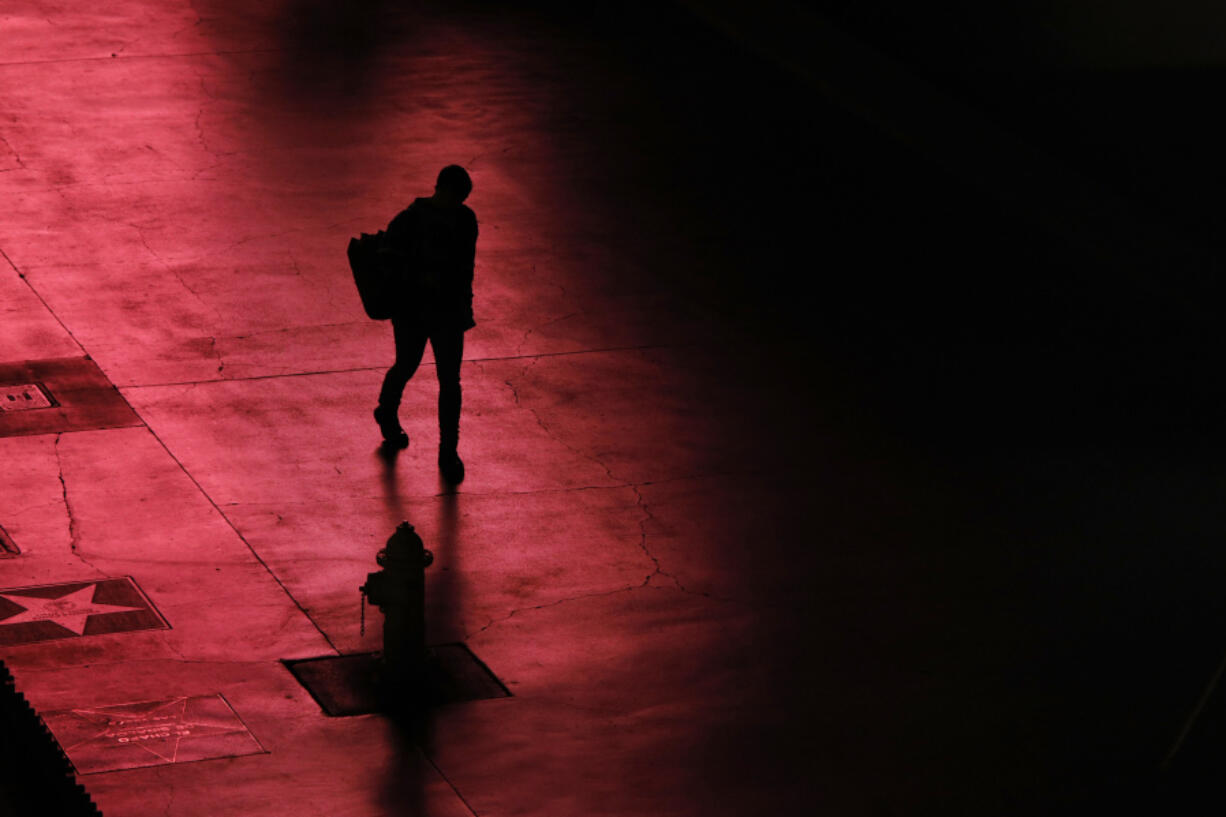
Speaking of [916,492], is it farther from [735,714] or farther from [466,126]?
[466,126]

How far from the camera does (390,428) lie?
10.7 meters

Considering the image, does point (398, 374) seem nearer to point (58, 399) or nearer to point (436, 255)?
point (436, 255)

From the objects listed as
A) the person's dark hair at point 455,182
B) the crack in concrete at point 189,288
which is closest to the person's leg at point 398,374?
the person's dark hair at point 455,182

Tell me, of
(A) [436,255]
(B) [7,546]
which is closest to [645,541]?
(A) [436,255]

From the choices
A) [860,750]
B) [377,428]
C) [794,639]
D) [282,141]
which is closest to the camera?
[860,750]

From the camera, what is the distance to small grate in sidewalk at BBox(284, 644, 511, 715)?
26.4 feet

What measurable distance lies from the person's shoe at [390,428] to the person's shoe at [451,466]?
0.40 metres

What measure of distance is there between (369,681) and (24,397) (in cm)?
411

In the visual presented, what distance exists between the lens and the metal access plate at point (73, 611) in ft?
27.9

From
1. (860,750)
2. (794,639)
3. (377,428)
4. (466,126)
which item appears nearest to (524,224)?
(466,126)

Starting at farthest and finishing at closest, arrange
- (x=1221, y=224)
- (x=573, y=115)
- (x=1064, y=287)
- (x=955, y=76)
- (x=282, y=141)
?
1. (x=955, y=76)
2. (x=573, y=115)
3. (x=282, y=141)
4. (x=1221, y=224)
5. (x=1064, y=287)

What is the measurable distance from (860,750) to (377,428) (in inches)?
167

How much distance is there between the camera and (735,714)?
812cm

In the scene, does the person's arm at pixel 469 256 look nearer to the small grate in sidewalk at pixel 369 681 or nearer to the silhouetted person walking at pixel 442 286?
the silhouetted person walking at pixel 442 286
